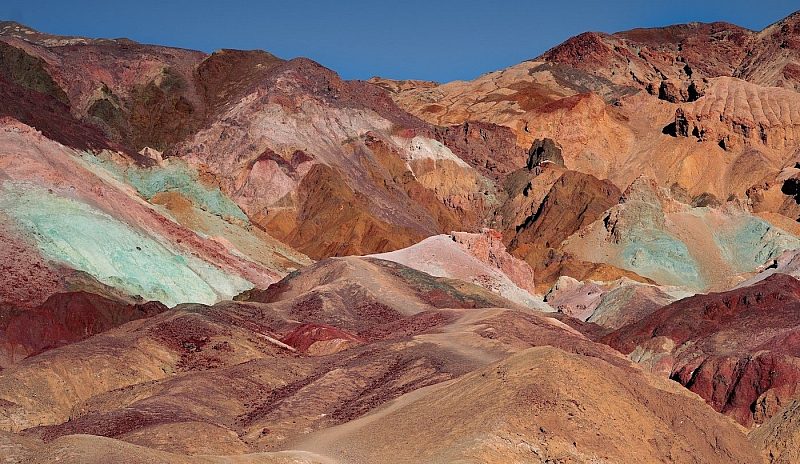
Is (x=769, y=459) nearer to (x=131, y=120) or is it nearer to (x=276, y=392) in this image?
(x=276, y=392)

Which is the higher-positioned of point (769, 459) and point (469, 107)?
point (469, 107)

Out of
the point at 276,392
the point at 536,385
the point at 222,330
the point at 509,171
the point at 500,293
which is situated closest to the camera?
the point at 536,385

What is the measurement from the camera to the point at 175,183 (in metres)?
87.2

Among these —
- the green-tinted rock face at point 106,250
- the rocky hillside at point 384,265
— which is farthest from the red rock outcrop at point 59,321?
the green-tinted rock face at point 106,250

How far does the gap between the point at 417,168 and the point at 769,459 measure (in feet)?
291

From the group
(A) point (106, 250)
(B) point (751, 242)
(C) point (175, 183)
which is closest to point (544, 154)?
(B) point (751, 242)

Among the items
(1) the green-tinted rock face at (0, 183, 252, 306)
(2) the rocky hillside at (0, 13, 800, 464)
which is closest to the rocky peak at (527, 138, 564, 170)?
(2) the rocky hillside at (0, 13, 800, 464)

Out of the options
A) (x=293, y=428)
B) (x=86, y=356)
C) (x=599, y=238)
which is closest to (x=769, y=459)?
(x=293, y=428)

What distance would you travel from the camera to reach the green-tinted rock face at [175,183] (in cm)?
8394

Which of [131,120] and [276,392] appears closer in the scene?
[276,392]

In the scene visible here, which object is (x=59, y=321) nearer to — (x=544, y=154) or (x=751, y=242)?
(x=751, y=242)

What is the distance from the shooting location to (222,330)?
46125mm

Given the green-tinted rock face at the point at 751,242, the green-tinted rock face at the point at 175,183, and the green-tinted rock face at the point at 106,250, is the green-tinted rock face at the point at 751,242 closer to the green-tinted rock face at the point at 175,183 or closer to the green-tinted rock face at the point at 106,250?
the green-tinted rock face at the point at 175,183

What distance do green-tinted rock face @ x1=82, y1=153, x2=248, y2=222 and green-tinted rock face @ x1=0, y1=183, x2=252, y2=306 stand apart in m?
15.9
